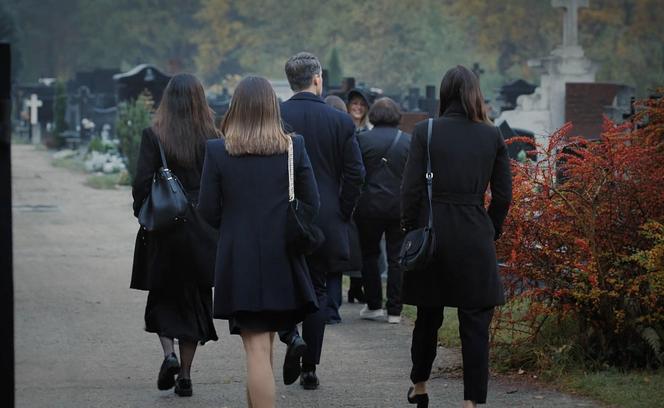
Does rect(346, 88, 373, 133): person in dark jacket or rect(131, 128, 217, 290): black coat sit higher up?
rect(346, 88, 373, 133): person in dark jacket

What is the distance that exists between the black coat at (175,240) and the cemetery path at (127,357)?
2.14ft

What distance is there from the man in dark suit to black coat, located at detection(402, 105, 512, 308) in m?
1.09

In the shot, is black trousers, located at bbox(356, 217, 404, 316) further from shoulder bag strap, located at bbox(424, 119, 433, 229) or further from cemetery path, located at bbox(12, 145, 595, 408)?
shoulder bag strap, located at bbox(424, 119, 433, 229)

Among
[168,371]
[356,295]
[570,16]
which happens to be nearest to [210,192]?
[168,371]

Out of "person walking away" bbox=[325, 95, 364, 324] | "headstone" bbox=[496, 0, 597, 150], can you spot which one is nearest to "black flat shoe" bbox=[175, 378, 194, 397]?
"person walking away" bbox=[325, 95, 364, 324]

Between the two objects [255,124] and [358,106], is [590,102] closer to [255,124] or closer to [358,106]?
[358,106]

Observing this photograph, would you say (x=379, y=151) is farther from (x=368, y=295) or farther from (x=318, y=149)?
(x=318, y=149)

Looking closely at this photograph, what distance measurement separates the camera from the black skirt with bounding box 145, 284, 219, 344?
738 centimetres

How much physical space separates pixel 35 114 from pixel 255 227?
38.2 metres

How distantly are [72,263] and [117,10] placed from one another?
73.6 metres

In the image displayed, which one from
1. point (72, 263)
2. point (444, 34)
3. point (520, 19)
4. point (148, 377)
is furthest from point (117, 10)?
point (148, 377)

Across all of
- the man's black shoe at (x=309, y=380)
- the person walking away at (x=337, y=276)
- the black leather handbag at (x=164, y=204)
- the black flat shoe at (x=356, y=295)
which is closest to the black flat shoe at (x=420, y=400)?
the man's black shoe at (x=309, y=380)

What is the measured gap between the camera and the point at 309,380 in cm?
→ 751

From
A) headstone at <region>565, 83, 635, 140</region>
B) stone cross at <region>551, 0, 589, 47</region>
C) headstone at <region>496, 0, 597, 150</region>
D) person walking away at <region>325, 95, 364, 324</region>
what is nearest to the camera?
person walking away at <region>325, 95, 364, 324</region>
